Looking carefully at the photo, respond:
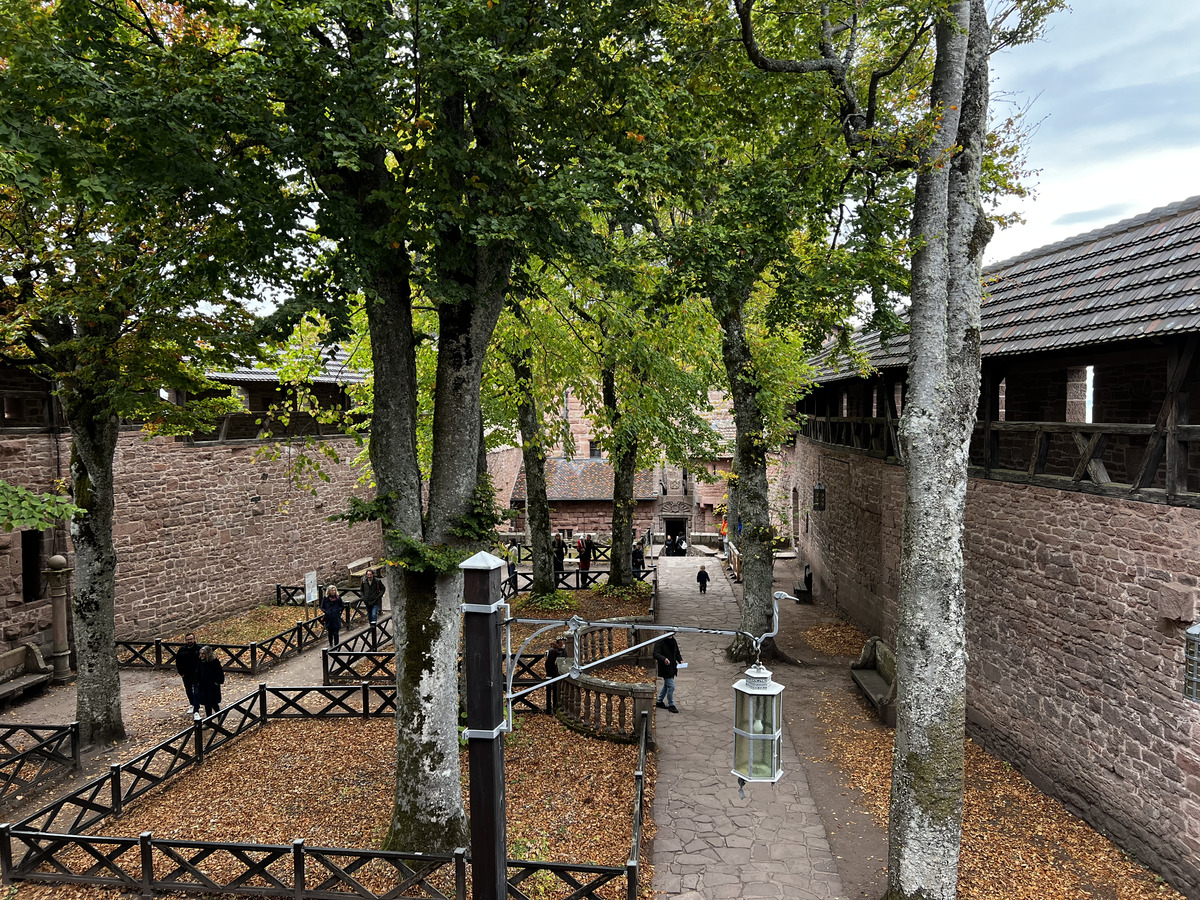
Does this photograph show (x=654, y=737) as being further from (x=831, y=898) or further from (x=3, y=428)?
(x=3, y=428)

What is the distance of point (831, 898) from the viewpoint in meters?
7.63

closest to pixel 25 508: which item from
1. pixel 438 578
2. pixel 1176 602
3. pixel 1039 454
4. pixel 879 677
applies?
pixel 438 578

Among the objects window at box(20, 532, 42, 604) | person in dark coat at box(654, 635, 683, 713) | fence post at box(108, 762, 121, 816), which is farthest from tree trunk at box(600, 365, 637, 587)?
window at box(20, 532, 42, 604)

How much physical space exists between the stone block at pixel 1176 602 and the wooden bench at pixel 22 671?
17.2 meters

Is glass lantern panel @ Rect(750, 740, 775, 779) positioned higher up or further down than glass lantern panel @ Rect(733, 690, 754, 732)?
further down

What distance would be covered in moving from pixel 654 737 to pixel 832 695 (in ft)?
13.2

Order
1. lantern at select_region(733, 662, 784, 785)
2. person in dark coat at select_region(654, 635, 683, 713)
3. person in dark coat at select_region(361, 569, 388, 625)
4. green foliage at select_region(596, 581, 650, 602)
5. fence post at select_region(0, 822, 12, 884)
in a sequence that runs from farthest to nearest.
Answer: green foliage at select_region(596, 581, 650, 602) → person in dark coat at select_region(361, 569, 388, 625) → person in dark coat at select_region(654, 635, 683, 713) → fence post at select_region(0, 822, 12, 884) → lantern at select_region(733, 662, 784, 785)

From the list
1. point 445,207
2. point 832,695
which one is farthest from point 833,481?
point 445,207

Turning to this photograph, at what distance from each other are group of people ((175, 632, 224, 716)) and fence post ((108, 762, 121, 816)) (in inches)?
89.4

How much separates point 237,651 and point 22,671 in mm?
3815

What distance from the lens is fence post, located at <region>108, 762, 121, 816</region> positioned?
29.9 feet

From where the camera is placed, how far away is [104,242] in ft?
32.5

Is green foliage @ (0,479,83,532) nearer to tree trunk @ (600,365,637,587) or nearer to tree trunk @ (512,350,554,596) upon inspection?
tree trunk @ (512,350,554,596)

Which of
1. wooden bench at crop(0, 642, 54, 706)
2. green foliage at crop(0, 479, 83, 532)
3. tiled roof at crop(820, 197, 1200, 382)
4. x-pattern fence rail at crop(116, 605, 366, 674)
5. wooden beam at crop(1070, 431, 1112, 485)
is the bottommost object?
x-pattern fence rail at crop(116, 605, 366, 674)
